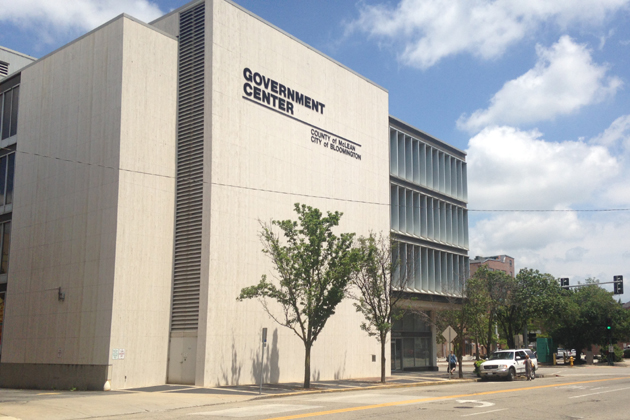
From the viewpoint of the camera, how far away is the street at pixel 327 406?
57.3 feet

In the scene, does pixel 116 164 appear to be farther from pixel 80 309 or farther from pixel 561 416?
pixel 561 416

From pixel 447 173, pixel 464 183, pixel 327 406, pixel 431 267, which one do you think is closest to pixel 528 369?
pixel 431 267

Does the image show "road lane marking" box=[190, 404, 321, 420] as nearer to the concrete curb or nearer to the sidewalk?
the sidewalk

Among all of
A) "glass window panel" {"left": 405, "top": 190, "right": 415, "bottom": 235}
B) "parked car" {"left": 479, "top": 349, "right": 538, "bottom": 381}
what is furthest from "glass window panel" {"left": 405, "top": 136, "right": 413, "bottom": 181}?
"parked car" {"left": 479, "top": 349, "right": 538, "bottom": 381}

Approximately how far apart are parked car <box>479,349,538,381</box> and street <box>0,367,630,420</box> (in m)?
11.5

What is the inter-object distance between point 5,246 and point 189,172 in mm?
13867

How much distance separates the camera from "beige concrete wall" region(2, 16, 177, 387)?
28.4 metres

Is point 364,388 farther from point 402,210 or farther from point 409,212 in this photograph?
point 409,212

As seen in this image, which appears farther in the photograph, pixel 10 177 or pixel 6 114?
pixel 6 114

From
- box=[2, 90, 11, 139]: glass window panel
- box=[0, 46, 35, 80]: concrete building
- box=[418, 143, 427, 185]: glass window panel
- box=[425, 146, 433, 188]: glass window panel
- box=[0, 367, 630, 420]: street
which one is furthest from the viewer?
box=[425, 146, 433, 188]: glass window panel

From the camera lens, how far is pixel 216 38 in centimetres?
3109

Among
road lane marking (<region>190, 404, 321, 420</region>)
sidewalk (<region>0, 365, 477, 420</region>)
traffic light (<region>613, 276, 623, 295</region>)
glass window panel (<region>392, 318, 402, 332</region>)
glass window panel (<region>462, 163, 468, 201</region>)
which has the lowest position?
sidewalk (<region>0, 365, 477, 420</region>)

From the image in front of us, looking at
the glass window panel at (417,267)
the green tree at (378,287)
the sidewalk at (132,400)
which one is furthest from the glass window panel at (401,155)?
the sidewalk at (132,400)

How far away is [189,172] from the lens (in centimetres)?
3077
